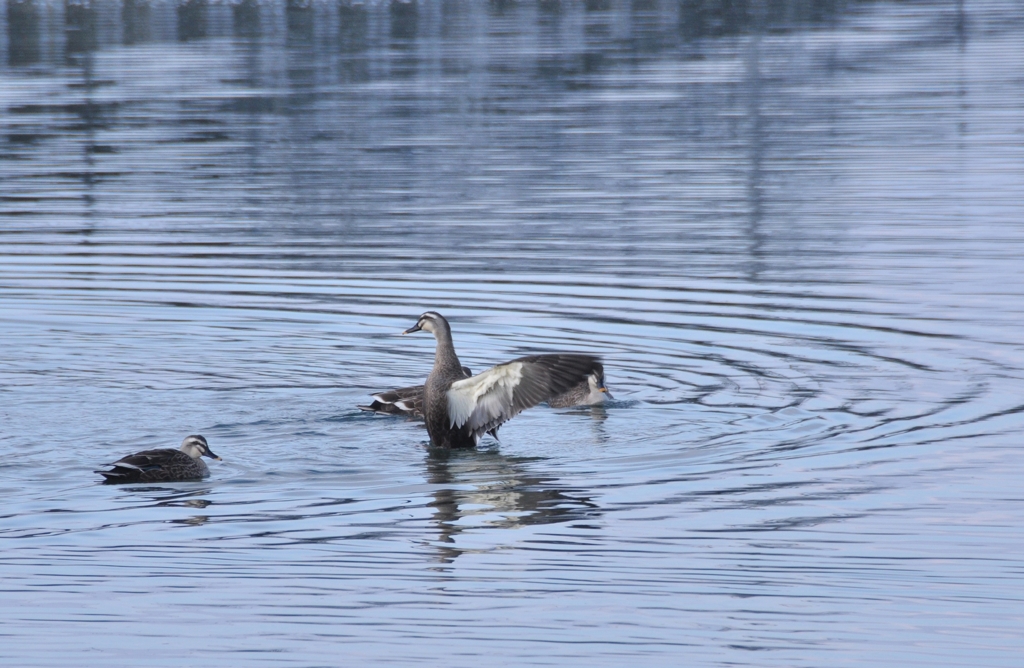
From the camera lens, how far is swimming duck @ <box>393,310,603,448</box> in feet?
41.0

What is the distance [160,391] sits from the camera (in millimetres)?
14750

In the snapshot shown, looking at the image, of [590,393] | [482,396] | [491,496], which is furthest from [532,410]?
[491,496]

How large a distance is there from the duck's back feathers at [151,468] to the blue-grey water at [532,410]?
0.17 meters

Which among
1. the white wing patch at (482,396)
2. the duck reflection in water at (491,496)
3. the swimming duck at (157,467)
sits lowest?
the duck reflection in water at (491,496)

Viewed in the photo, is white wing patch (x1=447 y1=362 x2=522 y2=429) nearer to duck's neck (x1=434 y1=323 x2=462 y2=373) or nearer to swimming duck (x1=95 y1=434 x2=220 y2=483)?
duck's neck (x1=434 y1=323 x2=462 y2=373)

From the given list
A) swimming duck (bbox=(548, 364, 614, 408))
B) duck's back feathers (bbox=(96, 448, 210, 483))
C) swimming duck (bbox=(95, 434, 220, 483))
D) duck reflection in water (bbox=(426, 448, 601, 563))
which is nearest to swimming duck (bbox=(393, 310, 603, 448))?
duck reflection in water (bbox=(426, 448, 601, 563))

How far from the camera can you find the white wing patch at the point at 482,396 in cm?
1280

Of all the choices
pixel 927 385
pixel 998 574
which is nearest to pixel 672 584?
pixel 998 574

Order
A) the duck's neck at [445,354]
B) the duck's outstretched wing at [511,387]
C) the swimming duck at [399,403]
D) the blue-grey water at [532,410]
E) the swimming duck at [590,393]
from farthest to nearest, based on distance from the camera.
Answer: the swimming duck at [590,393], the swimming duck at [399,403], the duck's neck at [445,354], the duck's outstretched wing at [511,387], the blue-grey water at [532,410]

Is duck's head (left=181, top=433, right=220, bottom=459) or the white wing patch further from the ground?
the white wing patch

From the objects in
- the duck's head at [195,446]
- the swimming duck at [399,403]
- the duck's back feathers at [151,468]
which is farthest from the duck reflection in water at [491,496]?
the duck's back feathers at [151,468]

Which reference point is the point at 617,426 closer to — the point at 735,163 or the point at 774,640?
the point at 774,640

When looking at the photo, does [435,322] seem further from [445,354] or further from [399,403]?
[399,403]

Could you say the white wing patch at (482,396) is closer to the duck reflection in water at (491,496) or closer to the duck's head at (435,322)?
the duck reflection in water at (491,496)
